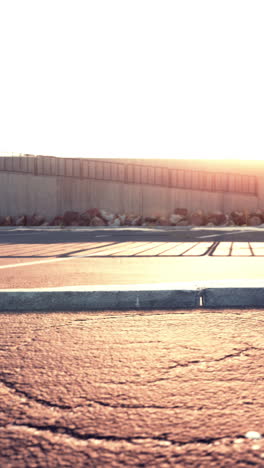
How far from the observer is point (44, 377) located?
1.89 m

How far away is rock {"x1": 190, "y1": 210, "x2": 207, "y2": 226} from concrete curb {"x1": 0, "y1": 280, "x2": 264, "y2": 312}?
21.1 meters

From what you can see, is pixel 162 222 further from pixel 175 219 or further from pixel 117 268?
pixel 117 268

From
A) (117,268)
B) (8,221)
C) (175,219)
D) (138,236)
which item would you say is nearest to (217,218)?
(175,219)

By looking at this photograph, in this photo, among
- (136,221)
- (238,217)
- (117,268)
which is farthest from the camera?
(238,217)

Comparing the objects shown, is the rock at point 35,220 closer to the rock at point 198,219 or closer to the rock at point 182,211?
the rock at point 182,211

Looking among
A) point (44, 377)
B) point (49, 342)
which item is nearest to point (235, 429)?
point (44, 377)

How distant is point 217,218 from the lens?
989 inches

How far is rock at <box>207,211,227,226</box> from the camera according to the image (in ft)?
81.2

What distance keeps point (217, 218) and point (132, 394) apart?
2395 cm

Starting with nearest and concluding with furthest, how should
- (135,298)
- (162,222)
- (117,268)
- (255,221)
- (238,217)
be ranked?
(135,298) → (117,268) → (255,221) → (162,222) → (238,217)

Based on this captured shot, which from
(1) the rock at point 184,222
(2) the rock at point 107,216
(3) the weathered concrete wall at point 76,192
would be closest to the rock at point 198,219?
(1) the rock at point 184,222

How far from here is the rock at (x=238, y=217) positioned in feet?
79.7

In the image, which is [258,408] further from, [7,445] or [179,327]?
[179,327]

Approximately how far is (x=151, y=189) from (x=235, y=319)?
901 inches
